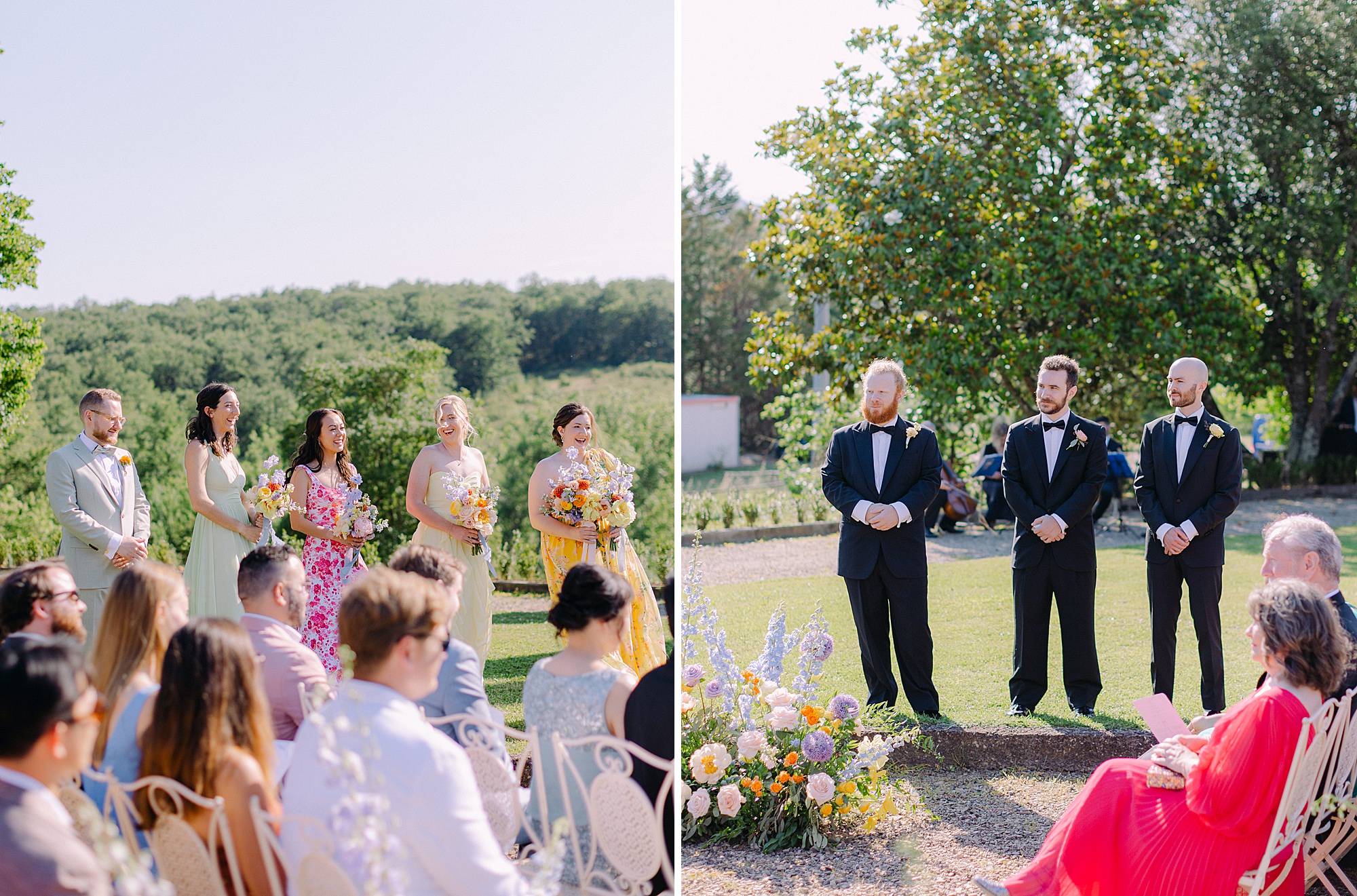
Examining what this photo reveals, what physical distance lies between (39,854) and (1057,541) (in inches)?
187

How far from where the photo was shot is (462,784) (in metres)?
2.23

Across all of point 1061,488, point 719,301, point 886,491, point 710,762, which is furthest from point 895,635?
point 719,301

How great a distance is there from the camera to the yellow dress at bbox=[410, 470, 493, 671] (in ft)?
20.0

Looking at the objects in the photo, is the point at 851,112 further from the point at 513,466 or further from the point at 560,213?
the point at 560,213

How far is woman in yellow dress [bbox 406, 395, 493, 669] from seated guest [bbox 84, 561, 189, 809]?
3089 millimetres

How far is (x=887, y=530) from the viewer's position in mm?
5484

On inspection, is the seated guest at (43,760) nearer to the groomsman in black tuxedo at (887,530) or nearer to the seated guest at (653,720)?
the seated guest at (653,720)

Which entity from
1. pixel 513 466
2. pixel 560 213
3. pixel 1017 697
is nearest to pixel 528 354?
pixel 560 213

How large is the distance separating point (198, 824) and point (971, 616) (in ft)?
23.0

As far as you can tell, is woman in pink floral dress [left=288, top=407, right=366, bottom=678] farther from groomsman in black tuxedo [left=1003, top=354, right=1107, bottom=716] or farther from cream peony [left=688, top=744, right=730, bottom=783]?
groomsman in black tuxedo [left=1003, top=354, right=1107, bottom=716]

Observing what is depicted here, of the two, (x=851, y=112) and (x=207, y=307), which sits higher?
(x=851, y=112)

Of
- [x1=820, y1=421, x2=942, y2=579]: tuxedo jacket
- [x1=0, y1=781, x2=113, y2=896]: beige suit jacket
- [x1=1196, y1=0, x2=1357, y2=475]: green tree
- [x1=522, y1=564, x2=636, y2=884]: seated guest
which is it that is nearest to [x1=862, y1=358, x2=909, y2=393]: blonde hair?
[x1=820, y1=421, x2=942, y2=579]: tuxedo jacket

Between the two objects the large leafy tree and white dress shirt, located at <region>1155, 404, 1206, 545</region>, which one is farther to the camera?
the large leafy tree

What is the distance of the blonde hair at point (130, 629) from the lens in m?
2.85
